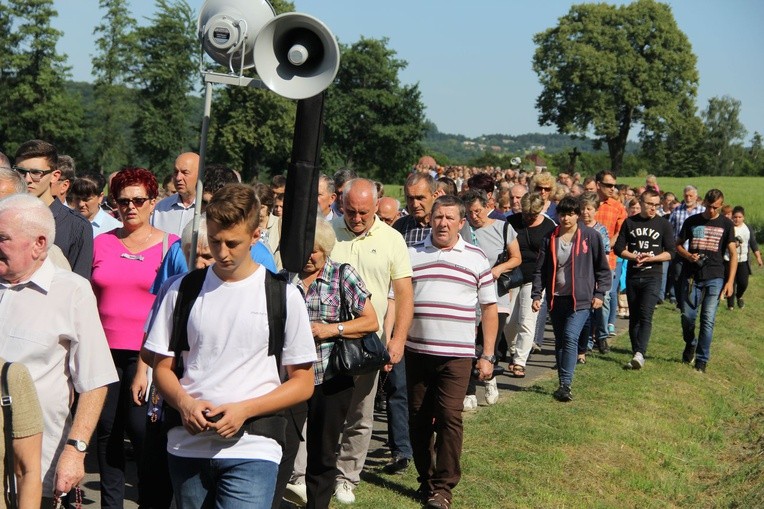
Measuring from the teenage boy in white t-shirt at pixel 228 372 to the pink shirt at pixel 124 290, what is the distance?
193 cm

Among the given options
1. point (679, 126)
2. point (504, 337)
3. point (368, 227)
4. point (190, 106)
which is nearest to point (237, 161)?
point (190, 106)

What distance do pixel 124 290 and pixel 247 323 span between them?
7.43ft

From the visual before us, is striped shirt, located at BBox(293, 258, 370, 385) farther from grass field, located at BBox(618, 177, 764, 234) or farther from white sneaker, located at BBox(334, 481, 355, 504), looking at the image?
grass field, located at BBox(618, 177, 764, 234)

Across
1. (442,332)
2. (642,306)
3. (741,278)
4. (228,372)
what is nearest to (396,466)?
(442,332)

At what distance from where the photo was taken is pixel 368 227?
731cm

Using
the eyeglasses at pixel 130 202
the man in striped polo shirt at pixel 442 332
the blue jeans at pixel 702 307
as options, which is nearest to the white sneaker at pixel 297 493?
the man in striped polo shirt at pixel 442 332

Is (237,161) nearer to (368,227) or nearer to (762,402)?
(762,402)

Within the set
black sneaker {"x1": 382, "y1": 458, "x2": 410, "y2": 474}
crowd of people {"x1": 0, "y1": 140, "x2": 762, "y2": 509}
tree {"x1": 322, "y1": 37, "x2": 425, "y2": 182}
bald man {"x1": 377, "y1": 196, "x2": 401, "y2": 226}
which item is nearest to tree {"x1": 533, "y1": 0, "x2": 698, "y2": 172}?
tree {"x1": 322, "y1": 37, "x2": 425, "y2": 182}

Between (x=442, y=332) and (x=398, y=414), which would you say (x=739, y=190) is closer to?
(x=398, y=414)

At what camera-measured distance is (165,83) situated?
78.6 meters

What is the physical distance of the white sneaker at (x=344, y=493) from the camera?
A: 714 centimetres

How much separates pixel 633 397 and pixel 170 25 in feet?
233

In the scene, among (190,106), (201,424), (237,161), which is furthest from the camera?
(190,106)

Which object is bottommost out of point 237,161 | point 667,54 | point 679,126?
point 237,161
